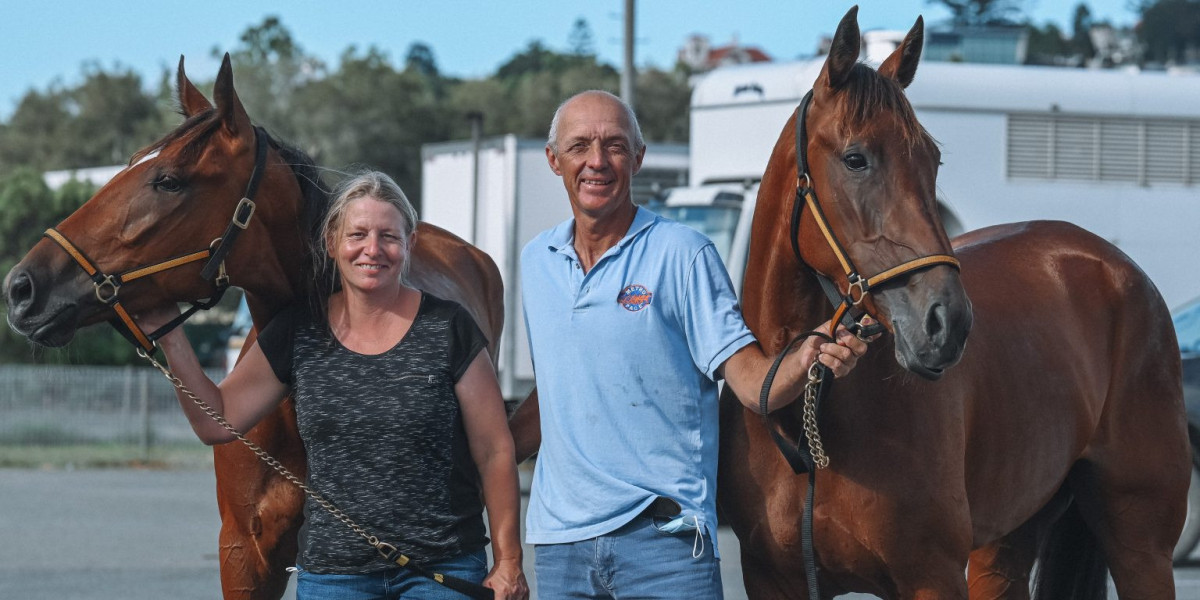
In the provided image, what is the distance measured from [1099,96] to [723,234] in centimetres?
408

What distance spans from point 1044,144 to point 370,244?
1107 cm

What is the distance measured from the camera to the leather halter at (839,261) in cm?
335

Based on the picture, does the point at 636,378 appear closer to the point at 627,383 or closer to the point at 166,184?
the point at 627,383

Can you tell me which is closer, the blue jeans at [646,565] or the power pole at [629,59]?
the blue jeans at [646,565]

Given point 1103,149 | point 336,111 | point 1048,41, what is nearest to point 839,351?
point 1103,149

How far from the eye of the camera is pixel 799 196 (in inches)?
145

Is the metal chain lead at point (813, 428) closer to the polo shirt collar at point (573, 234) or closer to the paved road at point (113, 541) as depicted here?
the polo shirt collar at point (573, 234)

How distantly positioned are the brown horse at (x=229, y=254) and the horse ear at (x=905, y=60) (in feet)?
5.62

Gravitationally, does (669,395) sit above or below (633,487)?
above

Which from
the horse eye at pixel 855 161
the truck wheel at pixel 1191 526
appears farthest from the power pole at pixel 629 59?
the horse eye at pixel 855 161

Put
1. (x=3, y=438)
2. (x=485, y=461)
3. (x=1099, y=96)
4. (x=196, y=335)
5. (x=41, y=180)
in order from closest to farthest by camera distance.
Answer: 1. (x=485, y=461)
2. (x=1099, y=96)
3. (x=3, y=438)
4. (x=41, y=180)
5. (x=196, y=335)

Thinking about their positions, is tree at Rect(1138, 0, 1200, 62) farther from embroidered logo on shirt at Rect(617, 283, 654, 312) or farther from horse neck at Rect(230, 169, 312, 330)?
embroidered logo on shirt at Rect(617, 283, 654, 312)

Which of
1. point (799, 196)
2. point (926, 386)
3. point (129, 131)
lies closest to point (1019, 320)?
point (926, 386)

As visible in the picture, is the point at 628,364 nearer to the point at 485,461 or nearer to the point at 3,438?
the point at 485,461
